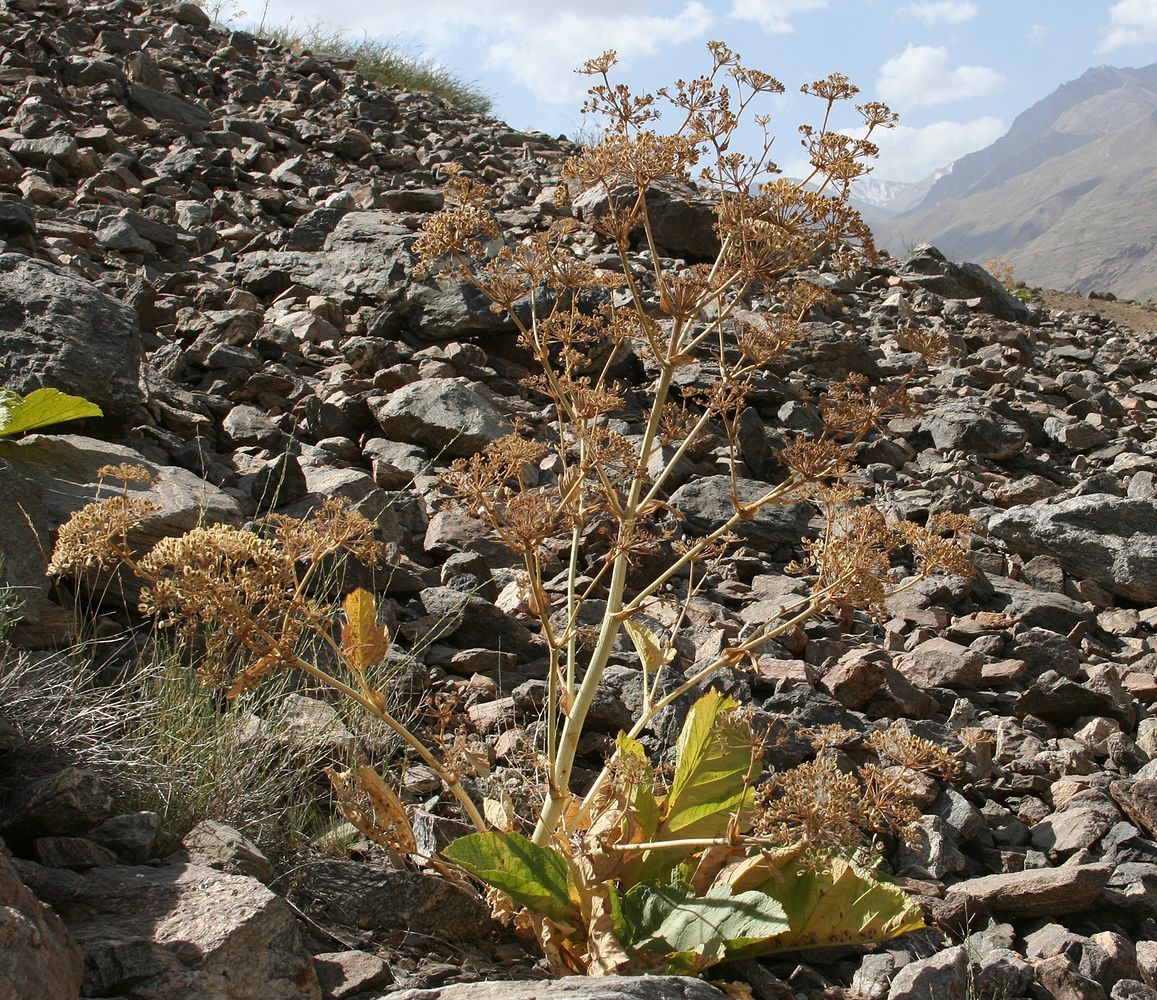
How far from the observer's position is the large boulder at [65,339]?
16.0 feet

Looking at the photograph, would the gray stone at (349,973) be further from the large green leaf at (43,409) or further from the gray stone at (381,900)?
the large green leaf at (43,409)

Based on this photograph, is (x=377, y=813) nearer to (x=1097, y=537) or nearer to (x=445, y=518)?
(x=445, y=518)

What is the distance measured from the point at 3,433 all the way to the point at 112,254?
168 inches

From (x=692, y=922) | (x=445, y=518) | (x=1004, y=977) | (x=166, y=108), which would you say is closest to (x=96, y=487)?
(x=445, y=518)

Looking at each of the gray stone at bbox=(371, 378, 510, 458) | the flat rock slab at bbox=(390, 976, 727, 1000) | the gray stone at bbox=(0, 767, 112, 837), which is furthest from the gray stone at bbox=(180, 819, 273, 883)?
the gray stone at bbox=(371, 378, 510, 458)

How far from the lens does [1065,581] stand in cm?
591

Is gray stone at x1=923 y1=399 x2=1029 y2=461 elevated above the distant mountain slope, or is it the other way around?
the distant mountain slope

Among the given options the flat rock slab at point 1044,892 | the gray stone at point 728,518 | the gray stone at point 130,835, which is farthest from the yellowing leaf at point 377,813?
the gray stone at point 728,518

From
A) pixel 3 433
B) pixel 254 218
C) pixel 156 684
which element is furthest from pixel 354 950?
pixel 254 218

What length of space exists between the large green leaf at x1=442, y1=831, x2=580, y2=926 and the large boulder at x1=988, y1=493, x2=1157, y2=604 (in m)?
4.42

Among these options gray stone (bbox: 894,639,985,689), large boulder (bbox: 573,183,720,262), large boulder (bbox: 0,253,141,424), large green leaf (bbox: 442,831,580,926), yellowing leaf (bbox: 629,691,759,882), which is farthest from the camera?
large boulder (bbox: 573,183,720,262)

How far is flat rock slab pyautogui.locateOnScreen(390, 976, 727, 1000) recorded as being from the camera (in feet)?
6.31

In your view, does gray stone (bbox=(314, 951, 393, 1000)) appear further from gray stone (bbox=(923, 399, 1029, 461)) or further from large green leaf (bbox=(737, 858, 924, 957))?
gray stone (bbox=(923, 399, 1029, 461))

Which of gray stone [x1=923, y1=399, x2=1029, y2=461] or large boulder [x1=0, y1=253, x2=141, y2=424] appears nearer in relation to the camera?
large boulder [x1=0, y1=253, x2=141, y2=424]
